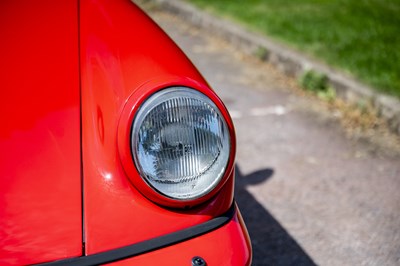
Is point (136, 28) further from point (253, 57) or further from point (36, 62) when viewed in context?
point (253, 57)

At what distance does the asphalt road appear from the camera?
2.52 metres

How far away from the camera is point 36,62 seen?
1.54m

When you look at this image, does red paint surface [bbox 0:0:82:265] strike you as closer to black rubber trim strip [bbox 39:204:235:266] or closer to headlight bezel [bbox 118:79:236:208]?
black rubber trim strip [bbox 39:204:235:266]

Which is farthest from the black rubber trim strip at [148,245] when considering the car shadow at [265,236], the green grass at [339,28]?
the green grass at [339,28]

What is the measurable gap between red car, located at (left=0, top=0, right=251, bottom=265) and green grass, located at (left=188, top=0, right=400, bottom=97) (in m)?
2.94

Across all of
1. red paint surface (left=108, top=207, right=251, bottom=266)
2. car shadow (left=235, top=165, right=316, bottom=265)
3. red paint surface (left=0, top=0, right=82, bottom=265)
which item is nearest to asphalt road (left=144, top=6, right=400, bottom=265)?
car shadow (left=235, top=165, right=316, bottom=265)

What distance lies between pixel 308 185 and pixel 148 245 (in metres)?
1.91

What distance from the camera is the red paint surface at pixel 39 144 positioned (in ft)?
4.18

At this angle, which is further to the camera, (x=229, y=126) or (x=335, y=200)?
(x=335, y=200)

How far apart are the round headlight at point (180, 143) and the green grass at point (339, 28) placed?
293 centimetres

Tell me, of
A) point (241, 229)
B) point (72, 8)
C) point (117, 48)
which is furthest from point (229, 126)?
point (72, 8)

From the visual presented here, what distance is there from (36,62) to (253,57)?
13.4 feet

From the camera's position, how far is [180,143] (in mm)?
1403

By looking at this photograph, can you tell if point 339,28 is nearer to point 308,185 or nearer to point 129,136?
point 308,185
